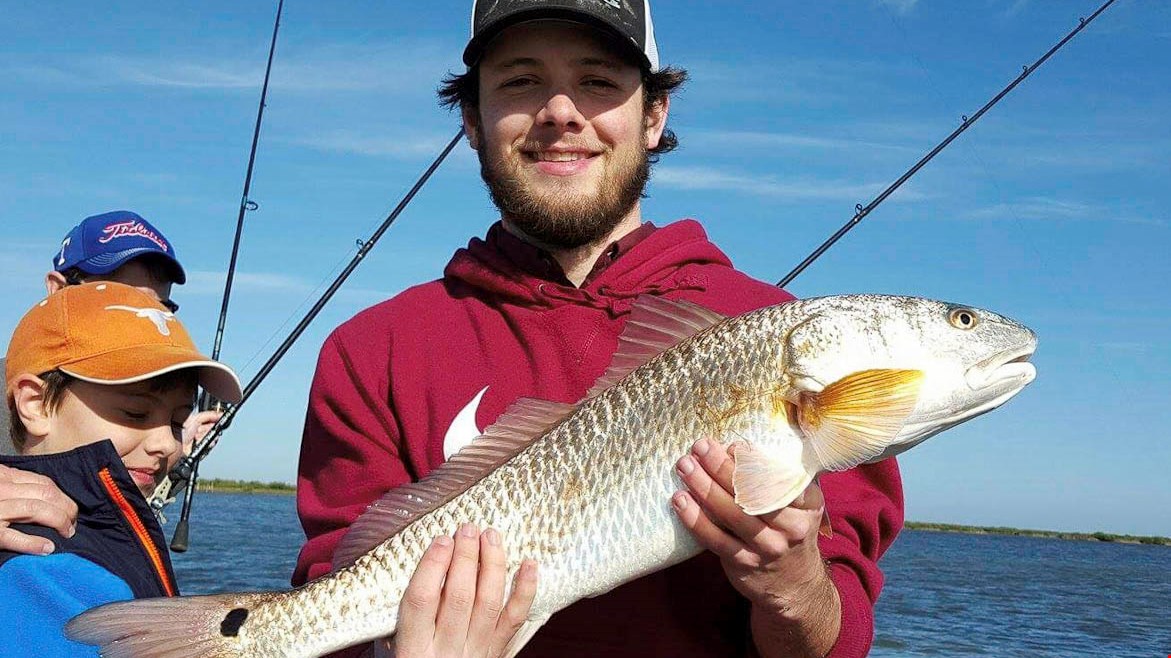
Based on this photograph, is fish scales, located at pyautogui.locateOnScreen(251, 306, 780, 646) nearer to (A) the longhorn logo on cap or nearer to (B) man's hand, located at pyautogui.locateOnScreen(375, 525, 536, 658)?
(B) man's hand, located at pyautogui.locateOnScreen(375, 525, 536, 658)

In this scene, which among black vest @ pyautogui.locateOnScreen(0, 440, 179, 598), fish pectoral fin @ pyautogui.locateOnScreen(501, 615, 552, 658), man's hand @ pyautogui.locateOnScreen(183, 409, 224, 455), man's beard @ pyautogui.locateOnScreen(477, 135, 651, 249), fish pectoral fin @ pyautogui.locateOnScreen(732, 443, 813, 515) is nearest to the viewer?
fish pectoral fin @ pyautogui.locateOnScreen(732, 443, 813, 515)

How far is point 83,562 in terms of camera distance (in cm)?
298

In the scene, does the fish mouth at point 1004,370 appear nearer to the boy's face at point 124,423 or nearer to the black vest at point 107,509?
the black vest at point 107,509

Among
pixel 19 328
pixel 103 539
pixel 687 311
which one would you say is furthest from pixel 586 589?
pixel 19 328

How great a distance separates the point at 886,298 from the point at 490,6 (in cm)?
159

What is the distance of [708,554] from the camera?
2924 millimetres

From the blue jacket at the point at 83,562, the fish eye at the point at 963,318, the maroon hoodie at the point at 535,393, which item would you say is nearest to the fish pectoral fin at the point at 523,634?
the maroon hoodie at the point at 535,393

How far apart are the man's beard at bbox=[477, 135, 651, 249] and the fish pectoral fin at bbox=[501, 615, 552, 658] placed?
1.30 m

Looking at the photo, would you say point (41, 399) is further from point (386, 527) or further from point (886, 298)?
point (886, 298)

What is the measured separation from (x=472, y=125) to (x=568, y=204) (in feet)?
2.33

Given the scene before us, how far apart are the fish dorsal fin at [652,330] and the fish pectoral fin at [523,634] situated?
23.4 inches

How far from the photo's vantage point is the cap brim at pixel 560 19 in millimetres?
3217

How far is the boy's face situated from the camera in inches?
143

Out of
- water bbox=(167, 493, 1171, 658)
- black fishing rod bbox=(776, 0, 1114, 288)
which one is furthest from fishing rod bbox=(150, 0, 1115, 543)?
water bbox=(167, 493, 1171, 658)
